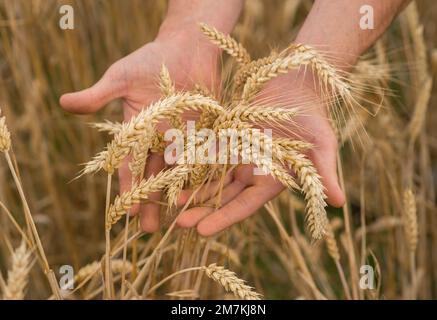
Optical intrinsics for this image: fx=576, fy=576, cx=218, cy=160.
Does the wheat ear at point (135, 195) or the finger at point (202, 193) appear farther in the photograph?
the finger at point (202, 193)

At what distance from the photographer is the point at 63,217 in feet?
5.65

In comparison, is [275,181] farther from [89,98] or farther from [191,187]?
[89,98]

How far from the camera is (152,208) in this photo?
111 cm

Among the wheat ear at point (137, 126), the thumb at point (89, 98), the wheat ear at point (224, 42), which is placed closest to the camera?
the wheat ear at point (137, 126)

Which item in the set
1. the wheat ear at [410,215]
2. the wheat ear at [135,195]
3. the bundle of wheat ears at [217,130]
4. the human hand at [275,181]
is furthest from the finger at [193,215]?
the wheat ear at [410,215]

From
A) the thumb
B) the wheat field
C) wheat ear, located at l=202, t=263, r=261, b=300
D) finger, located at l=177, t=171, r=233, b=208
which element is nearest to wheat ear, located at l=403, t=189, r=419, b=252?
the wheat field

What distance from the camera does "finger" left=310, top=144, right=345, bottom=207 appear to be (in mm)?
1067

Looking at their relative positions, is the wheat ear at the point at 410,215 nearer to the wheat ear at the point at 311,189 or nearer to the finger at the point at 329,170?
the finger at the point at 329,170

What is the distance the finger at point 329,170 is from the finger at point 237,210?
0.45 ft

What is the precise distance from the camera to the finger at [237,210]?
1080mm

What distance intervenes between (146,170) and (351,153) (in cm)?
105

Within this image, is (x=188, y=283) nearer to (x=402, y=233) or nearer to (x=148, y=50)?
(x=148, y=50)

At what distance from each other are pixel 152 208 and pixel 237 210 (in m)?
0.17

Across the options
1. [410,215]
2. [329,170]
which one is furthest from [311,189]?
[410,215]
